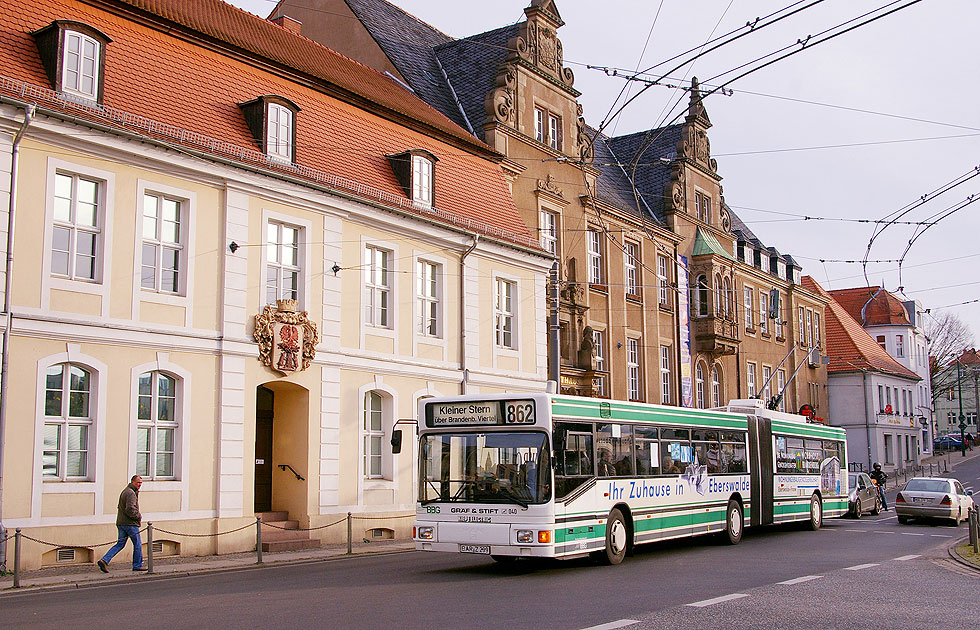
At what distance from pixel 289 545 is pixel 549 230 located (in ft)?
55.0

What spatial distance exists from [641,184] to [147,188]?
31301 mm

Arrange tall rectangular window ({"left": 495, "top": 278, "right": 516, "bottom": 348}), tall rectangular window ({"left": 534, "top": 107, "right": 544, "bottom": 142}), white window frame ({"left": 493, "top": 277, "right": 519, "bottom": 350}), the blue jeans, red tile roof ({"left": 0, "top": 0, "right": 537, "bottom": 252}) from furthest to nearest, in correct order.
→ tall rectangular window ({"left": 534, "top": 107, "right": 544, "bottom": 142}), tall rectangular window ({"left": 495, "top": 278, "right": 516, "bottom": 348}), white window frame ({"left": 493, "top": 277, "right": 519, "bottom": 350}), red tile roof ({"left": 0, "top": 0, "right": 537, "bottom": 252}), the blue jeans

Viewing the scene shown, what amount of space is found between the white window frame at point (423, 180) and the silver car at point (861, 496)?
1711 centimetres

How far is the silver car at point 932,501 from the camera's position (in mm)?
30641

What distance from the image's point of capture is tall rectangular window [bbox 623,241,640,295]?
133 feet

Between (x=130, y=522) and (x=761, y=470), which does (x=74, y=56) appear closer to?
(x=130, y=522)

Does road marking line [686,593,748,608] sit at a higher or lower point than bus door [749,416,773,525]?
lower

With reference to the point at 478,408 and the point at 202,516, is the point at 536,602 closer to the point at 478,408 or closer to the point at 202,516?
the point at 478,408

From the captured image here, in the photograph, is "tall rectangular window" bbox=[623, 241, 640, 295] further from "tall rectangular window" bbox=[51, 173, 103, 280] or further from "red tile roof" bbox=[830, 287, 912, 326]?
"red tile roof" bbox=[830, 287, 912, 326]

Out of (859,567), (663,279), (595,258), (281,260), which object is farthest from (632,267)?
(859,567)

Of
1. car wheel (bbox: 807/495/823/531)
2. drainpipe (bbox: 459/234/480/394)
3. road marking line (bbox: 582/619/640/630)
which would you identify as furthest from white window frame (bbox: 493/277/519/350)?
road marking line (bbox: 582/619/640/630)

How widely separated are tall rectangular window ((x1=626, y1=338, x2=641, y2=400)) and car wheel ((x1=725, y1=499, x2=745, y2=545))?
17104 millimetres

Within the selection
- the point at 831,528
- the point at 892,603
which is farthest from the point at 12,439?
the point at 831,528

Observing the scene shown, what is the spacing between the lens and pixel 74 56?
1866 centimetres
